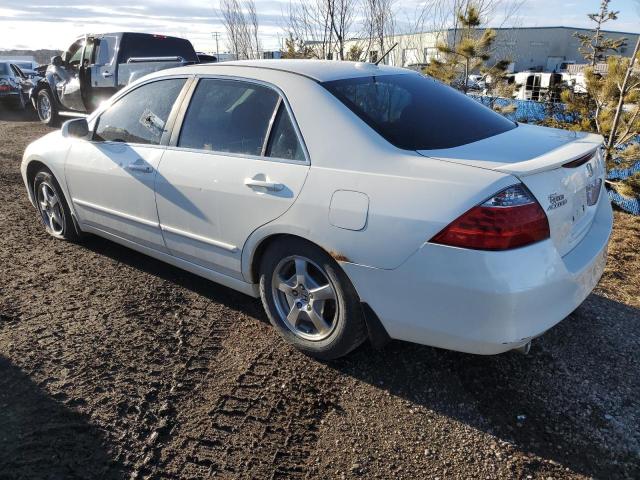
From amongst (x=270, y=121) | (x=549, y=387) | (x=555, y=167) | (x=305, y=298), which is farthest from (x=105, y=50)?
(x=549, y=387)

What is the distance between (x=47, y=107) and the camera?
43.4 ft

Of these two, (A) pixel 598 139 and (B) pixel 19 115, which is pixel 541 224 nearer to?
(A) pixel 598 139

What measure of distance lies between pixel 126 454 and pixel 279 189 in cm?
147

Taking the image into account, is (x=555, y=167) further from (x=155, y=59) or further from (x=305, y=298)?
(x=155, y=59)

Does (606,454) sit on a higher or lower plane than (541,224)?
lower

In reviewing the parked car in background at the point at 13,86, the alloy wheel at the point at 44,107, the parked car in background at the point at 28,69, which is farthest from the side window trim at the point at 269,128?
the parked car in background at the point at 28,69

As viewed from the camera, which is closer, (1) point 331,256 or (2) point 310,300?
(1) point 331,256

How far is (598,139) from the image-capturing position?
304 centimetres

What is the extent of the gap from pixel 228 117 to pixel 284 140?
0.54 meters

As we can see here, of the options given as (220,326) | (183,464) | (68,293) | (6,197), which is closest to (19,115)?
(6,197)

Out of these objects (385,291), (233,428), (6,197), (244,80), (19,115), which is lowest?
(19,115)

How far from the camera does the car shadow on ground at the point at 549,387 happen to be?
2.37m

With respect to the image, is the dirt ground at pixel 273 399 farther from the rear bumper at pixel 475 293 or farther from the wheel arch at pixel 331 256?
the rear bumper at pixel 475 293

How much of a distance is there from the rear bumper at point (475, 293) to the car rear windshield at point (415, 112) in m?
0.66
